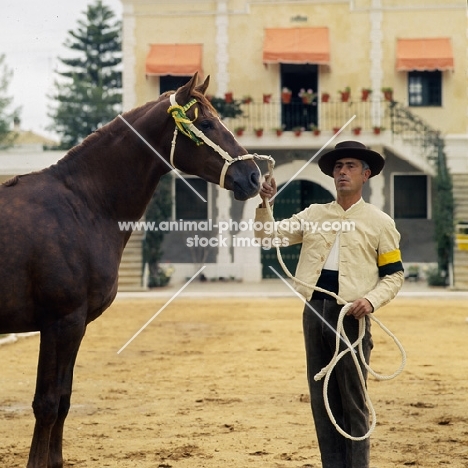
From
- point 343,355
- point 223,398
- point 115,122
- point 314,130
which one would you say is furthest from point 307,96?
point 343,355

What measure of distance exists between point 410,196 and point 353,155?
706 inches

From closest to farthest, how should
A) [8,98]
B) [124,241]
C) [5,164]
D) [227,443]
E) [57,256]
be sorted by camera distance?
[57,256] → [124,241] → [227,443] → [5,164] → [8,98]

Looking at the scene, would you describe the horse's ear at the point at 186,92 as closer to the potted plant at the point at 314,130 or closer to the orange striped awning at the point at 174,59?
the potted plant at the point at 314,130

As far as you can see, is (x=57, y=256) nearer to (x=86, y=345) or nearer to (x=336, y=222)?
(x=336, y=222)

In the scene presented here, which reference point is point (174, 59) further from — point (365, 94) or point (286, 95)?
point (365, 94)

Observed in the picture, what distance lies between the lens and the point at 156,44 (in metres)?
22.0

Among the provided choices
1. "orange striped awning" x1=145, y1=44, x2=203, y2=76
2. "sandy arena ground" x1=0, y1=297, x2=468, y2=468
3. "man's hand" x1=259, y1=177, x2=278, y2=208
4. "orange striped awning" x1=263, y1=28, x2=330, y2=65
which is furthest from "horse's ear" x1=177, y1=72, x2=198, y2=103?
"orange striped awning" x1=263, y1=28, x2=330, y2=65

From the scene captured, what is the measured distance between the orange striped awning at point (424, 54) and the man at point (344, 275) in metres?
17.6

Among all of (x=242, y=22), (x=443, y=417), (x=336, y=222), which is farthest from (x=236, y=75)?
(x=336, y=222)

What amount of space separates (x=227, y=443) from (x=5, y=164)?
55.5ft

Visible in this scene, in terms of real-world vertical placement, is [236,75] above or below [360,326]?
above

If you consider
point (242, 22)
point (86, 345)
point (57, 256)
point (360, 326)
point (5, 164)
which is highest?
point (242, 22)

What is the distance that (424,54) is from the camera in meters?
21.5

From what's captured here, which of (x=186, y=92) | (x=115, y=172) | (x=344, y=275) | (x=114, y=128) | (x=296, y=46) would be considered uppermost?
(x=296, y=46)
